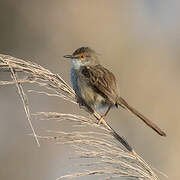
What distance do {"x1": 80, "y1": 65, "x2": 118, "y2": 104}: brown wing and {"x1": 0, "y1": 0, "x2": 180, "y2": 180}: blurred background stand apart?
2639mm

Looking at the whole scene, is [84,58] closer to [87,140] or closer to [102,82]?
[102,82]

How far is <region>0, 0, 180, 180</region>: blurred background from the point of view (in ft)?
30.8

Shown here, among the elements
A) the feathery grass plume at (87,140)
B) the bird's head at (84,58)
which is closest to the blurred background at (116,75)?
the bird's head at (84,58)

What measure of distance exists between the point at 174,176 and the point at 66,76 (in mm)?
3328

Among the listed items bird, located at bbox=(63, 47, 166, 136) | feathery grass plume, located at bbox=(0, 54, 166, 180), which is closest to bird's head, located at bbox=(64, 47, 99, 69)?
bird, located at bbox=(63, 47, 166, 136)

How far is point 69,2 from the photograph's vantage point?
A: 11727mm

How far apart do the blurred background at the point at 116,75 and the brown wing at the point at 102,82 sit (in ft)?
8.66

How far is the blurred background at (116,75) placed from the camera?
30.8 feet

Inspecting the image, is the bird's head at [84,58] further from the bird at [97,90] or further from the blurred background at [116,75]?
the blurred background at [116,75]

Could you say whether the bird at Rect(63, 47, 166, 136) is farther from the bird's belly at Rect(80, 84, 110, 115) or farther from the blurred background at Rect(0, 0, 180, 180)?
the blurred background at Rect(0, 0, 180, 180)

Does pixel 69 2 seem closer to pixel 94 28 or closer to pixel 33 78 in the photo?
pixel 94 28

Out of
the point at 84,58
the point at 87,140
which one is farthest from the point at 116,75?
the point at 87,140

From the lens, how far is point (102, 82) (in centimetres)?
566

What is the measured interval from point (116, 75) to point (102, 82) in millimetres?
4668
